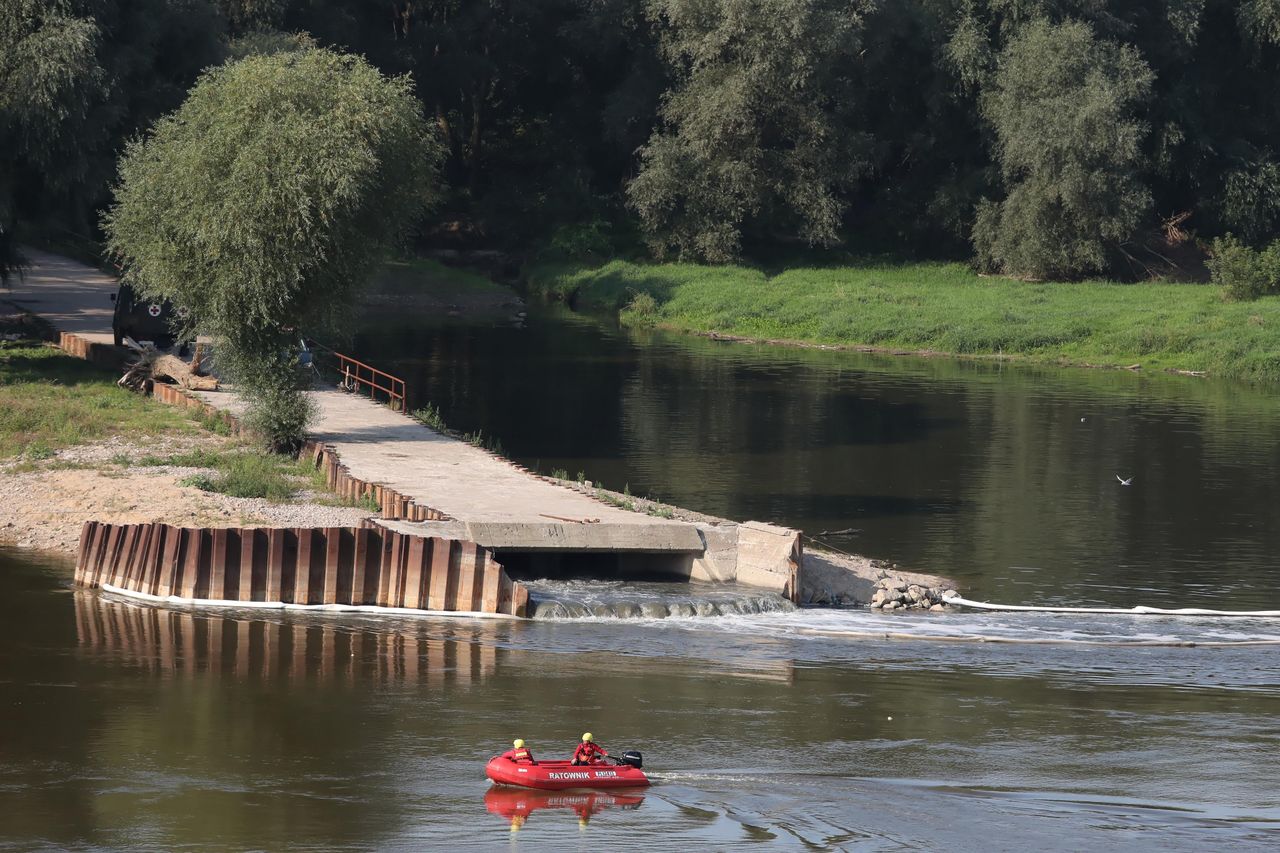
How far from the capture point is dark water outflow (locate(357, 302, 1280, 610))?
1531 inches

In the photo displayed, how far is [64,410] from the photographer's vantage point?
46.6 meters

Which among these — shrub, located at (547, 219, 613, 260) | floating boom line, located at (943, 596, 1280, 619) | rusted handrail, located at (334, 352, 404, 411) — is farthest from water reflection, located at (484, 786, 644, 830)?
shrub, located at (547, 219, 613, 260)

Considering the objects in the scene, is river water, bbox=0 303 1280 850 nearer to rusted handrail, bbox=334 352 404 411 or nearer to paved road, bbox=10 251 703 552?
paved road, bbox=10 251 703 552

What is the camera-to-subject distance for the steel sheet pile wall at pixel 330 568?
32531 millimetres

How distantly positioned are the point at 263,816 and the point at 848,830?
291 inches

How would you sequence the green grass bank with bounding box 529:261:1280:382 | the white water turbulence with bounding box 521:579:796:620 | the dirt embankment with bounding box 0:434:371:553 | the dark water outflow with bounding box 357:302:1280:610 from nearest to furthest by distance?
1. the white water turbulence with bounding box 521:579:796:620
2. the dirt embankment with bounding box 0:434:371:553
3. the dark water outflow with bounding box 357:302:1280:610
4. the green grass bank with bounding box 529:261:1280:382

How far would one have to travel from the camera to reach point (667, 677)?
93.9 feet

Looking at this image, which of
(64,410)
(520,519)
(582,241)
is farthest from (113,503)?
(582,241)

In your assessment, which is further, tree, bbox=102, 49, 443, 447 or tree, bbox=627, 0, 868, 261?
tree, bbox=627, 0, 868, 261

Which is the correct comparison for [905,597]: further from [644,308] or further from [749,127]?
[749,127]

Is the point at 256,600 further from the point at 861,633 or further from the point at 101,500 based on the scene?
the point at 861,633

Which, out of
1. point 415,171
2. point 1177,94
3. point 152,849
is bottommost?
point 152,849

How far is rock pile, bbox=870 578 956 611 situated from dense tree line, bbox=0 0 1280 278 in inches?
1972

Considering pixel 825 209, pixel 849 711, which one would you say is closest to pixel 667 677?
pixel 849 711
